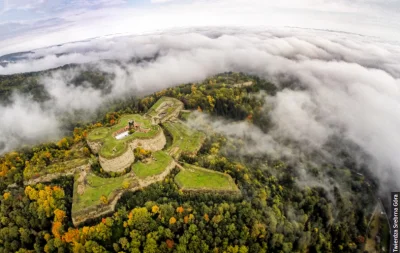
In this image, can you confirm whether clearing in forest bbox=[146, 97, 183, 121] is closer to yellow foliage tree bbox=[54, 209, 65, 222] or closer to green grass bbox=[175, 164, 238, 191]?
green grass bbox=[175, 164, 238, 191]

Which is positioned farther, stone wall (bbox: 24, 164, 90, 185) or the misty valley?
stone wall (bbox: 24, 164, 90, 185)

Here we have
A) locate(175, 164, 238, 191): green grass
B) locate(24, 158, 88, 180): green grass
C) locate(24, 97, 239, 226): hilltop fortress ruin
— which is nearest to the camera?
locate(24, 97, 239, 226): hilltop fortress ruin

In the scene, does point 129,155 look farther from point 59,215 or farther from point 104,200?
point 59,215

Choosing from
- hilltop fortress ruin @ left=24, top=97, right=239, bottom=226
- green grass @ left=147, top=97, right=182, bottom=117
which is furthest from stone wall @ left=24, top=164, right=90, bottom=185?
green grass @ left=147, top=97, right=182, bottom=117

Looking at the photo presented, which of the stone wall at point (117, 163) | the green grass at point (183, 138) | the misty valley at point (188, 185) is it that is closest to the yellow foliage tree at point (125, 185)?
the misty valley at point (188, 185)

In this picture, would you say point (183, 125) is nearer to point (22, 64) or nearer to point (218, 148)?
point (218, 148)

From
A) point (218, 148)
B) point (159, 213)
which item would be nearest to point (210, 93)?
point (218, 148)

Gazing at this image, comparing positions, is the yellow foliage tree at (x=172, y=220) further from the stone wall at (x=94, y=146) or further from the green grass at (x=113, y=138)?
the stone wall at (x=94, y=146)
